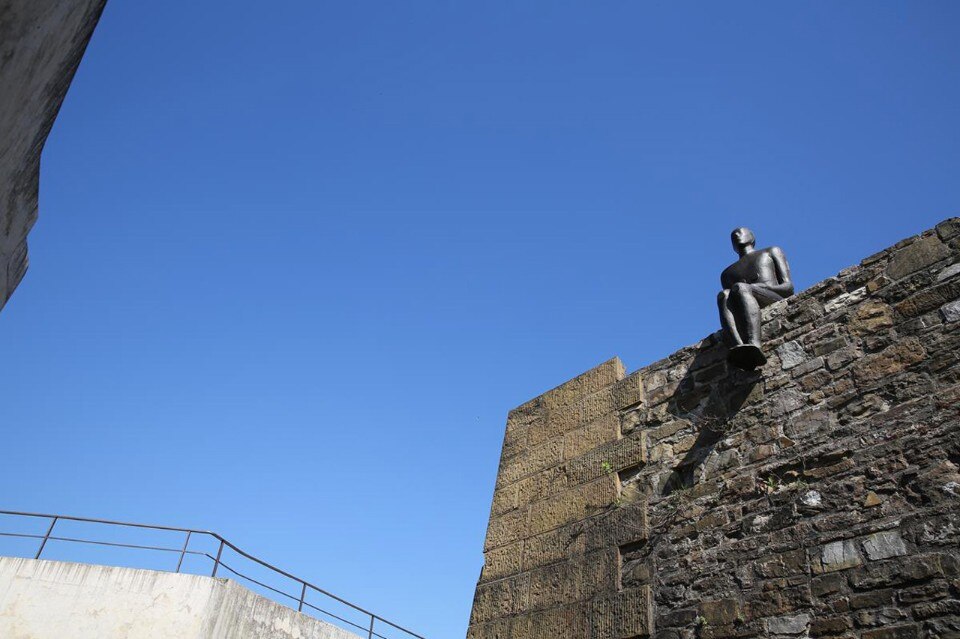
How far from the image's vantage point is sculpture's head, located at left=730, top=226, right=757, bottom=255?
5.55m

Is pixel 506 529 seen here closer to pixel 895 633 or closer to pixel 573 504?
pixel 573 504

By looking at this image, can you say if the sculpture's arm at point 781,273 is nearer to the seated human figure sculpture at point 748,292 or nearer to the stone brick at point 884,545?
the seated human figure sculpture at point 748,292

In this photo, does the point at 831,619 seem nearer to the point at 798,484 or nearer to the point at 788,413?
the point at 798,484

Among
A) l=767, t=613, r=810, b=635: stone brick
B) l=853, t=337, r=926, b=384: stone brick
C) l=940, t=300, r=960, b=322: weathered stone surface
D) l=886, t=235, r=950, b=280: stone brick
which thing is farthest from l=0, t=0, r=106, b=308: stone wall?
l=886, t=235, r=950, b=280: stone brick

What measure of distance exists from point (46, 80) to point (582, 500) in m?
4.38

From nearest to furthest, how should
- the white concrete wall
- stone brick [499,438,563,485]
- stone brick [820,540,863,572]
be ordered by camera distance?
stone brick [820,540,863,572]
stone brick [499,438,563,485]
the white concrete wall

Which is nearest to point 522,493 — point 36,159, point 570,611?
point 570,611

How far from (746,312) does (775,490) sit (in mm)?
1242

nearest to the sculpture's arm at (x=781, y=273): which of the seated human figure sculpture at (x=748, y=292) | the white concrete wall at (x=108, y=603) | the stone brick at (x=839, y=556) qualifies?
the seated human figure sculpture at (x=748, y=292)

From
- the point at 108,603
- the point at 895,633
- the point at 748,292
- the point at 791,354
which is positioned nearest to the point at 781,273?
the point at 748,292

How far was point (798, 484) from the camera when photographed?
404 cm

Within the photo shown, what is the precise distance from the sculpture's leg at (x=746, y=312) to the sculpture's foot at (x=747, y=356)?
5 cm

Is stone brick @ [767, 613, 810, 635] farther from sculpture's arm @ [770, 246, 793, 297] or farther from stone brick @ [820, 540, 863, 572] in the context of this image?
sculpture's arm @ [770, 246, 793, 297]

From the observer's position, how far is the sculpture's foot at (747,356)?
461 centimetres
